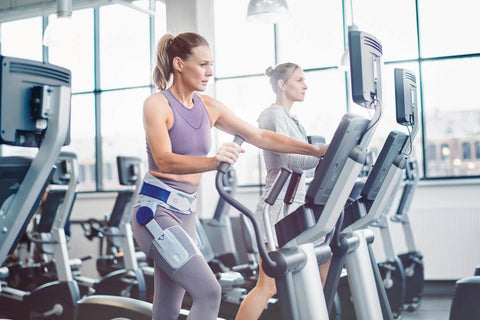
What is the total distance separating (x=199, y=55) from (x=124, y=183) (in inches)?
113

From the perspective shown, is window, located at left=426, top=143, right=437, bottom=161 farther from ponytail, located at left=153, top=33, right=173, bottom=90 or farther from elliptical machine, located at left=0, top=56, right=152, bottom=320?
elliptical machine, located at left=0, top=56, right=152, bottom=320

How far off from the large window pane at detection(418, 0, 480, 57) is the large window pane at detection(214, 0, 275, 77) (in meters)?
1.72

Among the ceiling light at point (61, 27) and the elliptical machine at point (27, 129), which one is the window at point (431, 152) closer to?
the ceiling light at point (61, 27)

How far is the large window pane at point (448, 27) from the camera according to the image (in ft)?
20.1

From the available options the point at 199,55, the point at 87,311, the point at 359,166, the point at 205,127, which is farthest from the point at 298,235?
the point at 87,311

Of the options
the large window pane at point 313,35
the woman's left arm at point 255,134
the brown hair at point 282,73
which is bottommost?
the woman's left arm at point 255,134

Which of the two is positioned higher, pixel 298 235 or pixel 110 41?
pixel 110 41

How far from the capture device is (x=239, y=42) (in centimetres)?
712

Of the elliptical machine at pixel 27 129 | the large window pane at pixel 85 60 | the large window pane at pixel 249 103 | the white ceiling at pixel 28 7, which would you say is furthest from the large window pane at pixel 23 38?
the elliptical machine at pixel 27 129

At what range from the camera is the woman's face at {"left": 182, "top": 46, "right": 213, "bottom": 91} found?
7.29 ft

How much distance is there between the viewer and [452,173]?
6133 millimetres

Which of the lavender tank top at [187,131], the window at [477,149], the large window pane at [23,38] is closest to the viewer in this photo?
the lavender tank top at [187,131]

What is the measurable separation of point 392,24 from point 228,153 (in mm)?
5148

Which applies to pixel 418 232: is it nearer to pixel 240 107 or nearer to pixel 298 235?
pixel 240 107
